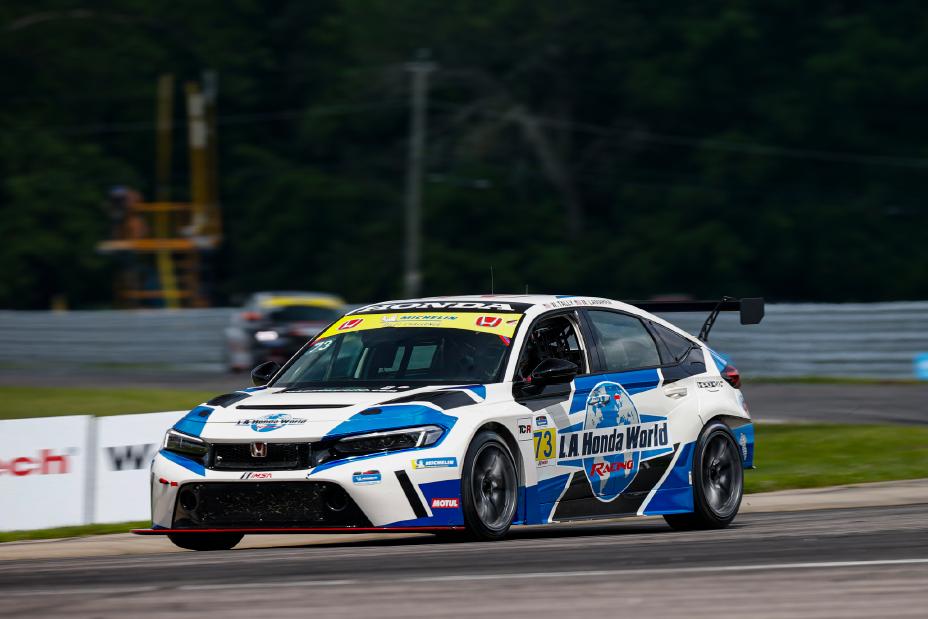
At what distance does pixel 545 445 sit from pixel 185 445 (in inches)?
80.5

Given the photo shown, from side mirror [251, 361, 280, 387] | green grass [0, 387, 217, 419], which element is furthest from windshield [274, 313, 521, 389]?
green grass [0, 387, 217, 419]

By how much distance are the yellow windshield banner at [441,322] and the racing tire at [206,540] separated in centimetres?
150

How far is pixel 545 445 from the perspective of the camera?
10.6 meters

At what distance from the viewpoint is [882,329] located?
3048cm

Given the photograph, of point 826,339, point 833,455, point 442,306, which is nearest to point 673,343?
point 442,306

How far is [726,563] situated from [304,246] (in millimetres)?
61959

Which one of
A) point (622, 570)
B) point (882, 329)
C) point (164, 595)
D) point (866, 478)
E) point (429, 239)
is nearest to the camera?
point (164, 595)

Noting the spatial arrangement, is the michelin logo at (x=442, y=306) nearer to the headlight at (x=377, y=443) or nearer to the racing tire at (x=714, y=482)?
the headlight at (x=377, y=443)

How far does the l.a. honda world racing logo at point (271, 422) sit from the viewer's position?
988 centimetres

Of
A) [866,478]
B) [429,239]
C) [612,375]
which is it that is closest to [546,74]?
[429,239]

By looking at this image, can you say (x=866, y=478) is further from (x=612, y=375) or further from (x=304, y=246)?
(x=304, y=246)

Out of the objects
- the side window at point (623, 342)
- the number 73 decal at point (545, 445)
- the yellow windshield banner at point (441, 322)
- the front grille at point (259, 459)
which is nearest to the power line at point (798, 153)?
the side window at point (623, 342)

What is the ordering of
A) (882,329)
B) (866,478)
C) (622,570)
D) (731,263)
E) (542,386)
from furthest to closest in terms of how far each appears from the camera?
(731,263) < (882,329) < (866,478) < (542,386) < (622,570)

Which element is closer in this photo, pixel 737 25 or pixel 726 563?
pixel 726 563
